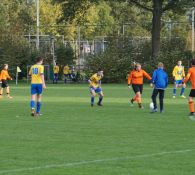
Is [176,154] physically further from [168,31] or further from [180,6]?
[168,31]

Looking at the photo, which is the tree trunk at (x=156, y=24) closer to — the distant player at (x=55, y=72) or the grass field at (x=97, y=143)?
the distant player at (x=55, y=72)

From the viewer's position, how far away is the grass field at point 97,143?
11648 millimetres

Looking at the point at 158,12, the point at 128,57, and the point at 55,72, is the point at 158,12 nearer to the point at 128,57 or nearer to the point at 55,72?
the point at 128,57

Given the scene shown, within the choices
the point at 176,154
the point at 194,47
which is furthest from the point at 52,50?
the point at 176,154

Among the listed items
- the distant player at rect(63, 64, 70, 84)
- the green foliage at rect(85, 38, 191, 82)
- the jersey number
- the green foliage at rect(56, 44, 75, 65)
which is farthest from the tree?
the jersey number

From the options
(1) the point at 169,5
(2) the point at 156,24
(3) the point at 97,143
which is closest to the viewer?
(3) the point at 97,143

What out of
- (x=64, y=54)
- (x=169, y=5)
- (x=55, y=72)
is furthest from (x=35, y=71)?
(x=64, y=54)

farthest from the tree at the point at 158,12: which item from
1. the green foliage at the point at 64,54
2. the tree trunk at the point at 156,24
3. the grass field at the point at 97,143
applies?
the grass field at the point at 97,143

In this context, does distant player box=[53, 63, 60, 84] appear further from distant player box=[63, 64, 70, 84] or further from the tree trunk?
the tree trunk

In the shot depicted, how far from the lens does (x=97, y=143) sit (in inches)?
592

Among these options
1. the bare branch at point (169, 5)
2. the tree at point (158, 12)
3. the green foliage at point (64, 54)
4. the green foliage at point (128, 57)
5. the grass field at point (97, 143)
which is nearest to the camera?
the grass field at point (97, 143)

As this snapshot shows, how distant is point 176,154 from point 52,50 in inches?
2269

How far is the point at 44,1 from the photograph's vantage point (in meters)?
99.7

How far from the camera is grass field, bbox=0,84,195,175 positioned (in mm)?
11648
